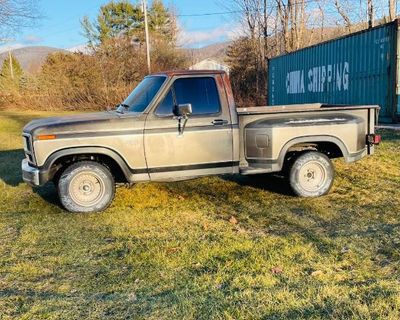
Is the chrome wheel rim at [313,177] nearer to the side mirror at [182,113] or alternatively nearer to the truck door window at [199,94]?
the truck door window at [199,94]

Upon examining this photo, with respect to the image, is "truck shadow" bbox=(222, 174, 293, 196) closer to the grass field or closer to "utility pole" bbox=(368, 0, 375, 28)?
the grass field

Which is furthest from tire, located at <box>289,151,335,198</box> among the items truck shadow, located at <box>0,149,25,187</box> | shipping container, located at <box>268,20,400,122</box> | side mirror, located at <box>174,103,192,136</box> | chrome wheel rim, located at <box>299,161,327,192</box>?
shipping container, located at <box>268,20,400,122</box>

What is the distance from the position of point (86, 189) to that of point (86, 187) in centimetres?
3

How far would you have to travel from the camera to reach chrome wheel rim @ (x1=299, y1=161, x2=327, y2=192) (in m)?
6.77

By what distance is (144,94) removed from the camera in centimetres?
655

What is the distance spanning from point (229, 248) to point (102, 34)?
5102 cm

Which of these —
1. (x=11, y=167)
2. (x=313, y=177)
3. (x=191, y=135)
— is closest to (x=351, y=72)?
(x=313, y=177)

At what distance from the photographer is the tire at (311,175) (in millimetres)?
6734

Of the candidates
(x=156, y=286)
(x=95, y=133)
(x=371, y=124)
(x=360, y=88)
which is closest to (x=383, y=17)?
(x=360, y=88)

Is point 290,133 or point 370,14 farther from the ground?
point 370,14

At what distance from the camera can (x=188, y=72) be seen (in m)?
Result: 6.47

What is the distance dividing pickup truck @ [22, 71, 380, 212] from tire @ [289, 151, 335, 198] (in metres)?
0.01

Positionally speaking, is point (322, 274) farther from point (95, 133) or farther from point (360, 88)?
point (360, 88)

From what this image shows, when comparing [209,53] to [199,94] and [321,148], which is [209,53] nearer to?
[321,148]
